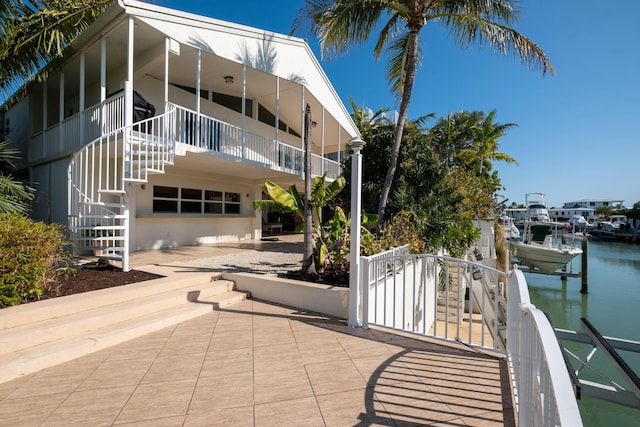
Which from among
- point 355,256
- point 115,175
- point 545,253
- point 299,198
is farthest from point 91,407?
point 545,253

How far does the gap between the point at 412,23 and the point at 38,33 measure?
32.0 feet

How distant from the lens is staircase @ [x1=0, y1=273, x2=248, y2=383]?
10.5 feet

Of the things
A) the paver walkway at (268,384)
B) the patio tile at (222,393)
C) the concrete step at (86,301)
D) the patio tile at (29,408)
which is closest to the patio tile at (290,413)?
the paver walkway at (268,384)

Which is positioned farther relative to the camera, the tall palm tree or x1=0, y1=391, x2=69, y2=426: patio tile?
the tall palm tree

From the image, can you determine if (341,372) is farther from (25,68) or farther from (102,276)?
(25,68)

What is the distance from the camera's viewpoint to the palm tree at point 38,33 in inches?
299

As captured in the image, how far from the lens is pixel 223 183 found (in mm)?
12320

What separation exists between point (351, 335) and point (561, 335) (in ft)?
13.7

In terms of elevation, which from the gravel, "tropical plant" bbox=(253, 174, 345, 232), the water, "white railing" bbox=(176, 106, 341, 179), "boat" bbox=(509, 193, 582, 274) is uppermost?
"white railing" bbox=(176, 106, 341, 179)

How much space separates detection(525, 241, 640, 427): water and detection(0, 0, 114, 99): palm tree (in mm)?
15544

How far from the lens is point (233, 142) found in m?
9.79

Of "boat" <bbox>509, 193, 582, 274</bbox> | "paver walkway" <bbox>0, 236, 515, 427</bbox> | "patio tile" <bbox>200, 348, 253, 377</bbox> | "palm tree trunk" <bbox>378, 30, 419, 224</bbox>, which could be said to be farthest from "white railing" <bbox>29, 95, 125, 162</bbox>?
"boat" <bbox>509, 193, 582, 274</bbox>

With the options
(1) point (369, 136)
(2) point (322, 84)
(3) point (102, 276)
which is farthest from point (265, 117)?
(3) point (102, 276)

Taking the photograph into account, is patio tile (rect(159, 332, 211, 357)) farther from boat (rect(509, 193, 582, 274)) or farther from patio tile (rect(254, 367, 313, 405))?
boat (rect(509, 193, 582, 274))
